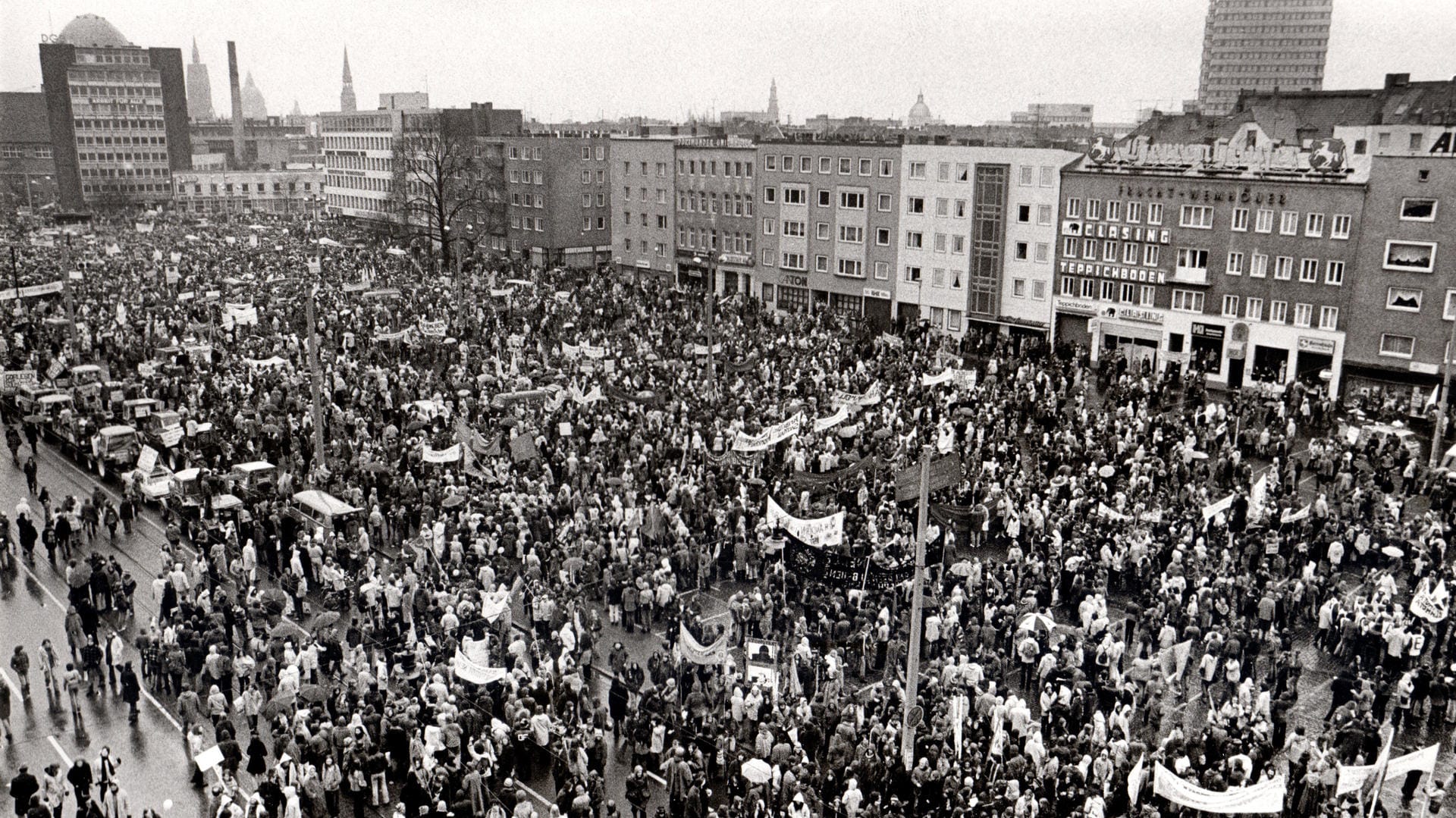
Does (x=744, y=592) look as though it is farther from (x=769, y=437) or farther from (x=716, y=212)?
(x=716, y=212)

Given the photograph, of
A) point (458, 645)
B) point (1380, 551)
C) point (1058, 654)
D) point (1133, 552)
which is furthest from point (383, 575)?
point (1380, 551)

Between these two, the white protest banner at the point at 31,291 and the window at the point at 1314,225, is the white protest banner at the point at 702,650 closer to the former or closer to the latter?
the window at the point at 1314,225

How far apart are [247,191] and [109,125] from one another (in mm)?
17766

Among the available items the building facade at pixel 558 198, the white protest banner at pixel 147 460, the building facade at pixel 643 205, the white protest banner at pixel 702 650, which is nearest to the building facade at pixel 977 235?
the building facade at pixel 643 205

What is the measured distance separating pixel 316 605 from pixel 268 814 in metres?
9.82

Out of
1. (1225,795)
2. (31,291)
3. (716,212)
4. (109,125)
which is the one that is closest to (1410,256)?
(1225,795)

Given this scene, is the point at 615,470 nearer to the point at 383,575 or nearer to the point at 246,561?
the point at 383,575

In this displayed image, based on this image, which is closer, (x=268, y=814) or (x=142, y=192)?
(x=268, y=814)

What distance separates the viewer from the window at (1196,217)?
172 ft

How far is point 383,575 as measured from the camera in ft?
94.4

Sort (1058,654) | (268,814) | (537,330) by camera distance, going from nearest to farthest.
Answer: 1. (268,814)
2. (1058,654)
3. (537,330)

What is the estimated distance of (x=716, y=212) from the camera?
3029 inches

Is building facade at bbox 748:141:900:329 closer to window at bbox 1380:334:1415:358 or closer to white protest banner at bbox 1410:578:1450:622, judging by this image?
window at bbox 1380:334:1415:358

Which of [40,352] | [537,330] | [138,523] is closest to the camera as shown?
[138,523]
